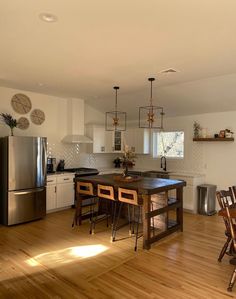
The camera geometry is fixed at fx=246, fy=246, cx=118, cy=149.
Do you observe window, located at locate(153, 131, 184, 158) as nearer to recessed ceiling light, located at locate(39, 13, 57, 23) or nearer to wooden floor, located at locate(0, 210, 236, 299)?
wooden floor, located at locate(0, 210, 236, 299)

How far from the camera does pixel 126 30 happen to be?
256cm

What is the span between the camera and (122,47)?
9.80ft

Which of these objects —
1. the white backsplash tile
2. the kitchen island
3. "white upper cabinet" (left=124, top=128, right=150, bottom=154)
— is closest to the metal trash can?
the kitchen island

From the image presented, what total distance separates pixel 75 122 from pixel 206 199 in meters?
3.60

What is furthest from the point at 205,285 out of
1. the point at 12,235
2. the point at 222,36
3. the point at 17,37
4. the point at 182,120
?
the point at 182,120

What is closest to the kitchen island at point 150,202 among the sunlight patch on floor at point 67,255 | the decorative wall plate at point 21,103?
the sunlight patch on floor at point 67,255

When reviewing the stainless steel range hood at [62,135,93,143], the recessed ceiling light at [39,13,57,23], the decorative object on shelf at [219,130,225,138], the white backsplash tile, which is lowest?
the white backsplash tile

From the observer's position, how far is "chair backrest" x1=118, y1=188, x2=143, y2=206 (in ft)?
11.9

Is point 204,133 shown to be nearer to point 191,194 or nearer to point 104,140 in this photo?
point 191,194

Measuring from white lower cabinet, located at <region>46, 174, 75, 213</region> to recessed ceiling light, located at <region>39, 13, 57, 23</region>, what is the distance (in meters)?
3.57

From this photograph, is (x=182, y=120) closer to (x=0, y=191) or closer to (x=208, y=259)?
(x=208, y=259)

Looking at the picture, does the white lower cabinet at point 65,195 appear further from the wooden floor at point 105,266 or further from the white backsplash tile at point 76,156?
the wooden floor at point 105,266

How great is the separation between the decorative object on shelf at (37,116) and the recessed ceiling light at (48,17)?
349cm

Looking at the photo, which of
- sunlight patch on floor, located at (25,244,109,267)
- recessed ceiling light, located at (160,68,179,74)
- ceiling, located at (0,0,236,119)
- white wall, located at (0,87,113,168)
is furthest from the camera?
white wall, located at (0,87,113,168)
